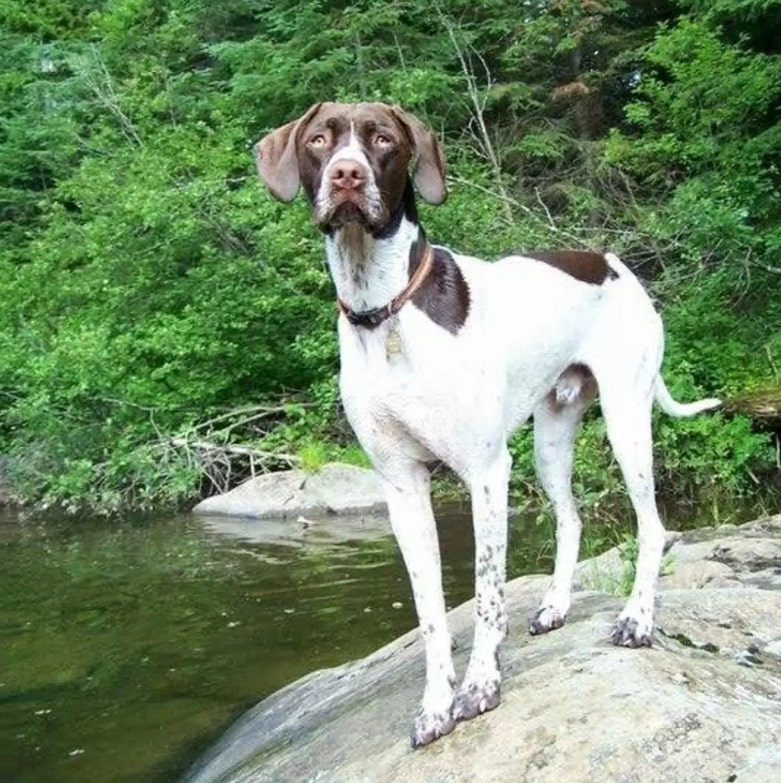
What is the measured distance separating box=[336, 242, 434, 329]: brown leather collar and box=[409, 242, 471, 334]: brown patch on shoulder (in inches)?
0.6

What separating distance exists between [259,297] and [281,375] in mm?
1543

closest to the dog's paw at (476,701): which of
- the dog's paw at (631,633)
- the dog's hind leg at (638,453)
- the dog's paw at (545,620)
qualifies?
the dog's paw at (631,633)

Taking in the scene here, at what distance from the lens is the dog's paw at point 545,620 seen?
4.44 metres

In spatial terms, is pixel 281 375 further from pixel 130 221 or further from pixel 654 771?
pixel 654 771

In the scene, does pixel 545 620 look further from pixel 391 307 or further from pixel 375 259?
pixel 375 259

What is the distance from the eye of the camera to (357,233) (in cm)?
353

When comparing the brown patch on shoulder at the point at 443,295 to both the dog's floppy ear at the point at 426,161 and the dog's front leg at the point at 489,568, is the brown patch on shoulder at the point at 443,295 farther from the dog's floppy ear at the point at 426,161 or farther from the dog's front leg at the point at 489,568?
the dog's front leg at the point at 489,568

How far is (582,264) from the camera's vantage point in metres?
4.49

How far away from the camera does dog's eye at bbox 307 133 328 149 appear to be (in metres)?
3.45

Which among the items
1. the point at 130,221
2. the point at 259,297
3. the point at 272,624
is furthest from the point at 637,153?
the point at 272,624

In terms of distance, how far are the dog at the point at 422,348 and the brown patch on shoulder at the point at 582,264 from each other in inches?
12.5

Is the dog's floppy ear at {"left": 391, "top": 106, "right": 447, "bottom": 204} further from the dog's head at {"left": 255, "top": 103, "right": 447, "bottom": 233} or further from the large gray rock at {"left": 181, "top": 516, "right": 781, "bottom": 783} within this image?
the large gray rock at {"left": 181, "top": 516, "right": 781, "bottom": 783}

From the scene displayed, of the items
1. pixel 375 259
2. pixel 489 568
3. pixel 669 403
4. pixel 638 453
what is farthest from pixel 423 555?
pixel 669 403

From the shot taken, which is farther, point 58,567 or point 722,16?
point 722,16
